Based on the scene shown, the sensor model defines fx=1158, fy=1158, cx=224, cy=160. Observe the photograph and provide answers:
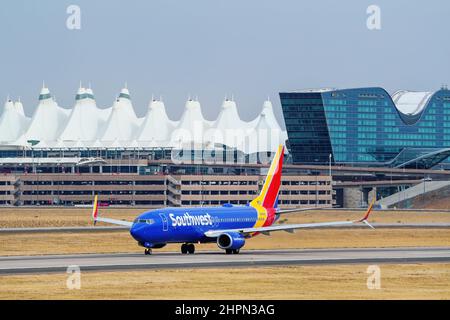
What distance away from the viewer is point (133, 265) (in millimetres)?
56594

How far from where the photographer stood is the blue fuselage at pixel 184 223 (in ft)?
220

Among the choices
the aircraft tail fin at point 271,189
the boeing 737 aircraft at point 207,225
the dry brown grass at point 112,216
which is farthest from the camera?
the dry brown grass at point 112,216

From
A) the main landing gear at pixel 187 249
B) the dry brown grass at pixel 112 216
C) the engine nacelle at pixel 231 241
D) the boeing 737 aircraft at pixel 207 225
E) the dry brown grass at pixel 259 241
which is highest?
the boeing 737 aircraft at pixel 207 225

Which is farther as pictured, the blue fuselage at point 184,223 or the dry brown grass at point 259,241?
the dry brown grass at point 259,241

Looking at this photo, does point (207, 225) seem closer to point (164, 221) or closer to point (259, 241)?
point (164, 221)

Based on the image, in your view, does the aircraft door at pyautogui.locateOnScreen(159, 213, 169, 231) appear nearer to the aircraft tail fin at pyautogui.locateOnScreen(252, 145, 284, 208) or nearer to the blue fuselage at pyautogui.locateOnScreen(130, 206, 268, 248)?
the blue fuselage at pyautogui.locateOnScreen(130, 206, 268, 248)

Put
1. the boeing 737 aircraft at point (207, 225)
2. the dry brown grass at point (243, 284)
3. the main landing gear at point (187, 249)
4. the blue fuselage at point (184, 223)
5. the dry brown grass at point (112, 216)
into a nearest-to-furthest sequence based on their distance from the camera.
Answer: the dry brown grass at point (243, 284), the blue fuselage at point (184, 223), the boeing 737 aircraft at point (207, 225), the main landing gear at point (187, 249), the dry brown grass at point (112, 216)

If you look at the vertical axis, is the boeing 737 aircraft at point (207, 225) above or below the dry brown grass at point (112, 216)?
above

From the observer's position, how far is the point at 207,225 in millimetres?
70312

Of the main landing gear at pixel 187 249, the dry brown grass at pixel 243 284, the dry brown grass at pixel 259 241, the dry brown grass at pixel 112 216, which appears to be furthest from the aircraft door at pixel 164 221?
the dry brown grass at pixel 112 216

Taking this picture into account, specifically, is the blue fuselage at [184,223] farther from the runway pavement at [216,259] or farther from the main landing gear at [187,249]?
the runway pavement at [216,259]
